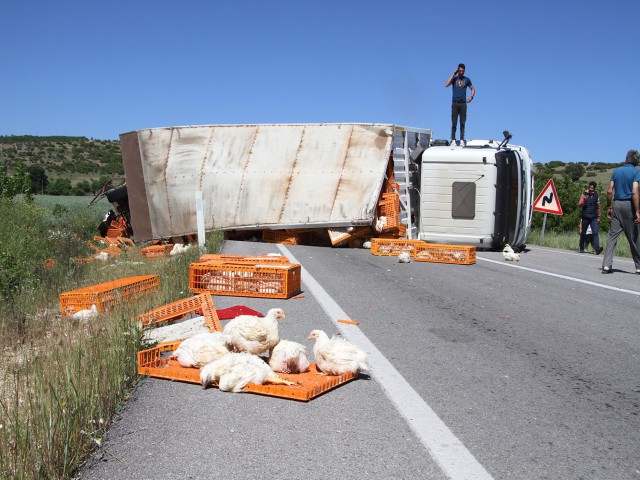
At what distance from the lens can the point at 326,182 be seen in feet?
52.4

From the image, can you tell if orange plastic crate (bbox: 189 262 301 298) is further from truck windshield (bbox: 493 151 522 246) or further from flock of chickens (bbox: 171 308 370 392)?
truck windshield (bbox: 493 151 522 246)

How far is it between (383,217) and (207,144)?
5118 millimetres

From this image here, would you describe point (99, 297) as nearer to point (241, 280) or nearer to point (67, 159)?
point (241, 280)

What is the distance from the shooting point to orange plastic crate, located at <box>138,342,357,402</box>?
12.9ft

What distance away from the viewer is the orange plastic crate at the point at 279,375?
3.92m

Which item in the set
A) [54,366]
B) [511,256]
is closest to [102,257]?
[511,256]

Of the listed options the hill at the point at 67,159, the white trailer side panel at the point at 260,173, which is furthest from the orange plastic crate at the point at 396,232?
the hill at the point at 67,159

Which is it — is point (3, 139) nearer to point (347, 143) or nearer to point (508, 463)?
point (347, 143)

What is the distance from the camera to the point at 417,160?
16250 millimetres

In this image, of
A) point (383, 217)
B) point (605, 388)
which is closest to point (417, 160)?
point (383, 217)

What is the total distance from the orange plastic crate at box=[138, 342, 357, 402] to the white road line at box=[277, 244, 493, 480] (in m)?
0.32

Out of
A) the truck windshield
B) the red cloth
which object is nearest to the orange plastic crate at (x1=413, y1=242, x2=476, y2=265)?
the truck windshield

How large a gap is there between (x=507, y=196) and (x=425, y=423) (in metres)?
11.9

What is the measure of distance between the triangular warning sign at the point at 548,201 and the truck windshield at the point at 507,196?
15.3 ft
